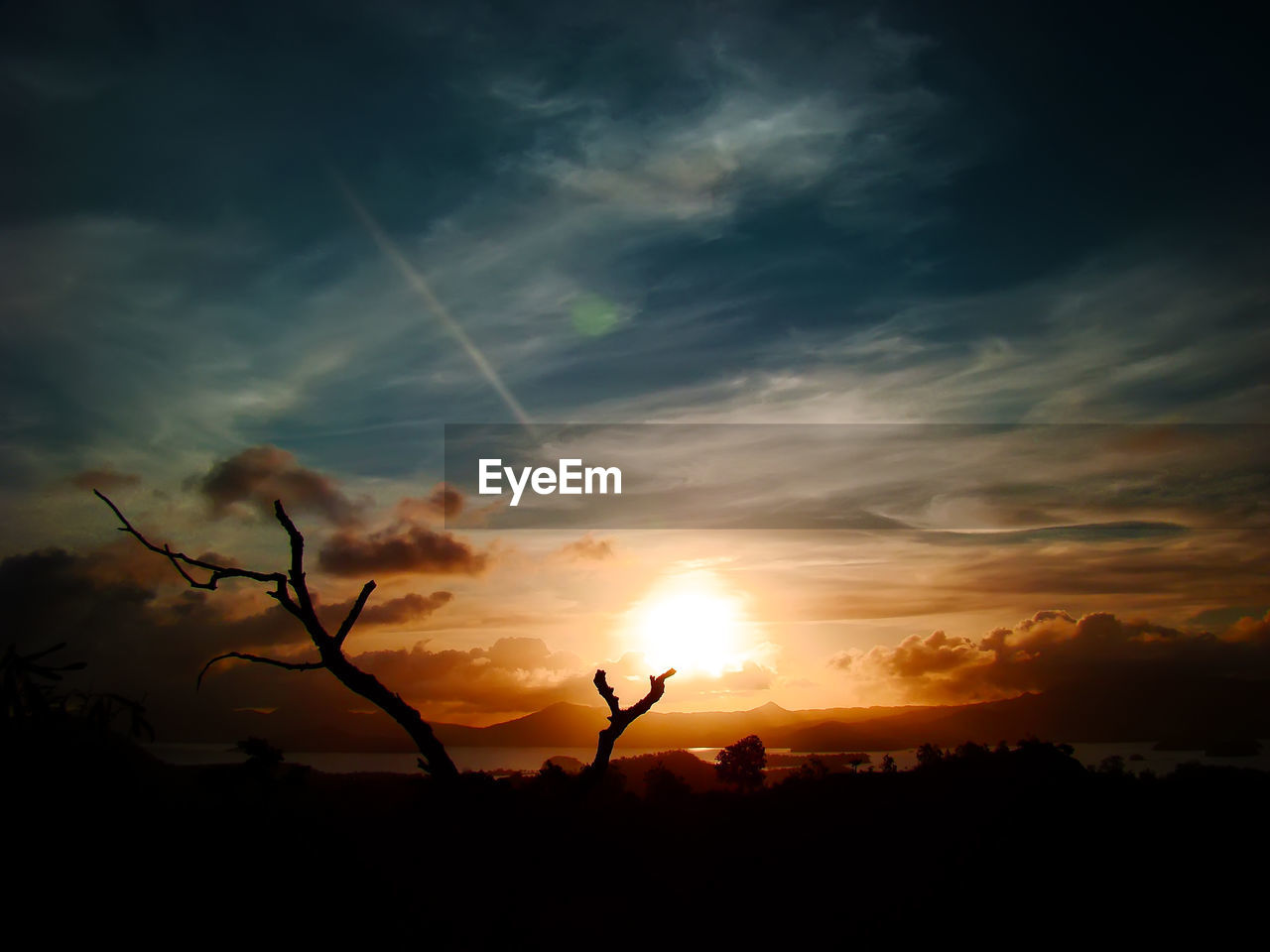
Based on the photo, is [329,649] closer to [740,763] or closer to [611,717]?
[611,717]

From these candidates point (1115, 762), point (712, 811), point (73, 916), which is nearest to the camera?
point (73, 916)

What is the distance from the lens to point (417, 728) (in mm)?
20891

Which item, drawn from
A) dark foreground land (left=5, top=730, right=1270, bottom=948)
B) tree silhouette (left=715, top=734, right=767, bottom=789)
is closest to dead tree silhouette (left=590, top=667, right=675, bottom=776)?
dark foreground land (left=5, top=730, right=1270, bottom=948)

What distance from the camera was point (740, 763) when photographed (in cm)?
4081

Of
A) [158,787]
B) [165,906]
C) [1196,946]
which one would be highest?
[158,787]

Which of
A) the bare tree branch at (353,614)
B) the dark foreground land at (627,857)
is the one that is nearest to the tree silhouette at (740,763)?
the dark foreground land at (627,857)

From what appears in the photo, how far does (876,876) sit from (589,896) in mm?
6388

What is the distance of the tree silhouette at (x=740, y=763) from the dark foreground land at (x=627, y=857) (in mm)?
18233

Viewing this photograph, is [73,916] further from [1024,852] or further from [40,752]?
[1024,852]

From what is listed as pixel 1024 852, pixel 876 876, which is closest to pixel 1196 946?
pixel 1024 852

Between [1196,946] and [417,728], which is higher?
[417,728]

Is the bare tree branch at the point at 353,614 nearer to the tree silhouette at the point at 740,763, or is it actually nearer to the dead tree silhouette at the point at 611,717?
the dead tree silhouette at the point at 611,717

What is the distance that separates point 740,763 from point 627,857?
21.9 meters

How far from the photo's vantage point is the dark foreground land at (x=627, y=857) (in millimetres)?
15258
